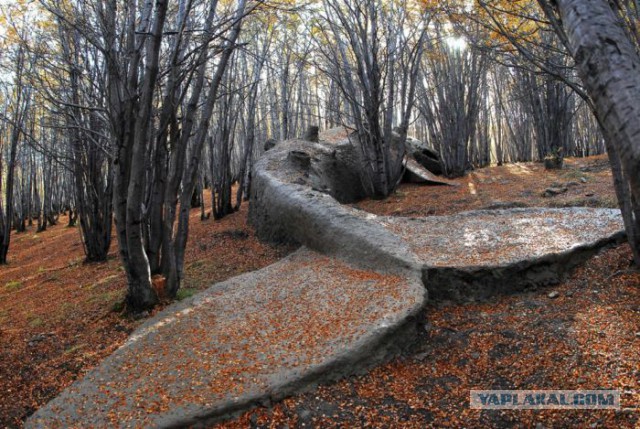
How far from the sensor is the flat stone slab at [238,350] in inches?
97.8

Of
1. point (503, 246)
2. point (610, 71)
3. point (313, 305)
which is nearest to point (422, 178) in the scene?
point (503, 246)

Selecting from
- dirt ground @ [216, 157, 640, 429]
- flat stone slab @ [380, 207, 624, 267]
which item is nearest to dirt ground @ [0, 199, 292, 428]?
dirt ground @ [216, 157, 640, 429]

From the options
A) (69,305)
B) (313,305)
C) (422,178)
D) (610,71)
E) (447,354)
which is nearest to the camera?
(610,71)

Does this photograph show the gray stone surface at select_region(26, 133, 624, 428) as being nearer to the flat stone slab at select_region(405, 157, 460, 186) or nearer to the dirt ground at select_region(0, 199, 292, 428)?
the dirt ground at select_region(0, 199, 292, 428)

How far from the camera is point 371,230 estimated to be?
4.83 m

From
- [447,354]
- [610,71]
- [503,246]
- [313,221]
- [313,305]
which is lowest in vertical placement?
[447,354]

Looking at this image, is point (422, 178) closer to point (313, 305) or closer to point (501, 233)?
point (501, 233)

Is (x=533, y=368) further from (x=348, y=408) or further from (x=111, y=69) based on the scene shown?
(x=111, y=69)

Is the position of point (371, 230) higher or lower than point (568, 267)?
higher

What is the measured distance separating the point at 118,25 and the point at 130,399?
4060 millimetres

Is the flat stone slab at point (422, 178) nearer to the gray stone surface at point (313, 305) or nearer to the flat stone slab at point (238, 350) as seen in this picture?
the gray stone surface at point (313, 305)

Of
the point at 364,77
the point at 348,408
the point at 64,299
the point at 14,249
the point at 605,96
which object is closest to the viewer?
the point at 605,96

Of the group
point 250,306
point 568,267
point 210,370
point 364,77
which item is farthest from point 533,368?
point 364,77

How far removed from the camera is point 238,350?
3021 mm
